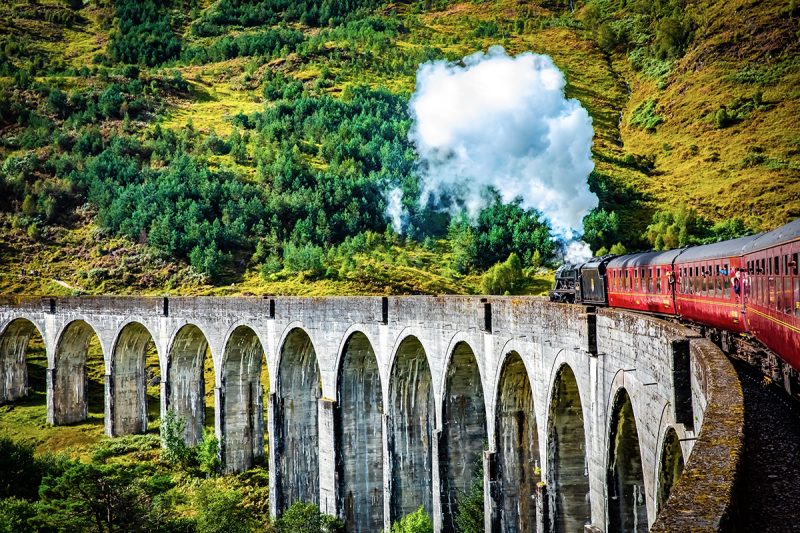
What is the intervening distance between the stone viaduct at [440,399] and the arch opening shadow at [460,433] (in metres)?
0.04

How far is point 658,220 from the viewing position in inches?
A: 3012

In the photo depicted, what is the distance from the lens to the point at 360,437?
2856 centimetres

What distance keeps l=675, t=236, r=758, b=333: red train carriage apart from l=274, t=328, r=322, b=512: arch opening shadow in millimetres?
16421

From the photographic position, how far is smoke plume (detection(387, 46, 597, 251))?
82.5 m

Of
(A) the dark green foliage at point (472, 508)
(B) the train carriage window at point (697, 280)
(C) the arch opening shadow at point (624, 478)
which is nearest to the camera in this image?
(C) the arch opening shadow at point (624, 478)

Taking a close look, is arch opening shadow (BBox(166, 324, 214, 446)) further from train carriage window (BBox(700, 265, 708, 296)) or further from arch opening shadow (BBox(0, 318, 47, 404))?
train carriage window (BBox(700, 265, 708, 296))

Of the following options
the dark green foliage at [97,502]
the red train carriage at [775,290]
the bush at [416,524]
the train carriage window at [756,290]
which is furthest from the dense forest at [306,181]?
the train carriage window at [756,290]

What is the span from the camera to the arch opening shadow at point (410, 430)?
25.4 metres

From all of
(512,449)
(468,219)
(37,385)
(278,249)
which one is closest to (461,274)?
(468,219)

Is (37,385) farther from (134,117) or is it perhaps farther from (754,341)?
(134,117)

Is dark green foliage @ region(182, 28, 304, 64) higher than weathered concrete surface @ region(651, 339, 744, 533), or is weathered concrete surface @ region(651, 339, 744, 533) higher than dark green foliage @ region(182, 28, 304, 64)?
dark green foliage @ region(182, 28, 304, 64)

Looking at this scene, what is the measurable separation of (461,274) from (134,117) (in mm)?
56104

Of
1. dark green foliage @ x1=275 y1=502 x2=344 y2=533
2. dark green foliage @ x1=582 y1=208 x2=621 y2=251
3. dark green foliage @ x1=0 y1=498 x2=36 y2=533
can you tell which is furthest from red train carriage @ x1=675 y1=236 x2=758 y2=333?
dark green foliage @ x1=582 y1=208 x2=621 y2=251

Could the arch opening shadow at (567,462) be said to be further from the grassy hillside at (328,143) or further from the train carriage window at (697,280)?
the grassy hillside at (328,143)
